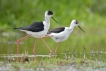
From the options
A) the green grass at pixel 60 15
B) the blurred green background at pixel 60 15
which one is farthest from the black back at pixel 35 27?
the blurred green background at pixel 60 15

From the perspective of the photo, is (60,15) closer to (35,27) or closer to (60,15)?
(60,15)

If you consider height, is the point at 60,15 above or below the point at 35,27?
above

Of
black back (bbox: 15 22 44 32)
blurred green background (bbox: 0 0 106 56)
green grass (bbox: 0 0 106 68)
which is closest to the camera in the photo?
black back (bbox: 15 22 44 32)

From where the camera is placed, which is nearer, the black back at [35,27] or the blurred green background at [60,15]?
the black back at [35,27]

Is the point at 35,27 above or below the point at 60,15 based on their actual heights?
below

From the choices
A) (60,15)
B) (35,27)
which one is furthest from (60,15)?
(35,27)

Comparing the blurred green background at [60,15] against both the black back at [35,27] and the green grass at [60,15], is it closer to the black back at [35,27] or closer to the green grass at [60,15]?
the green grass at [60,15]

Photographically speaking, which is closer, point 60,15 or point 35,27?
point 35,27

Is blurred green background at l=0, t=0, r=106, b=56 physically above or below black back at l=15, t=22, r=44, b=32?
above

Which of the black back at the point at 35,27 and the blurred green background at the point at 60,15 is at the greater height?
the blurred green background at the point at 60,15

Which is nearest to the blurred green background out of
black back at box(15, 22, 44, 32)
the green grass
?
the green grass

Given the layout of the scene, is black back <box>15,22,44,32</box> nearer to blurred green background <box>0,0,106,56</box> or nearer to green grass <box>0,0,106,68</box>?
green grass <box>0,0,106,68</box>

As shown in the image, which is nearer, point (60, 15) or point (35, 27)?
point (35, 27)

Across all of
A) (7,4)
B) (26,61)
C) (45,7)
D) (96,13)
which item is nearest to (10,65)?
(26,61)
